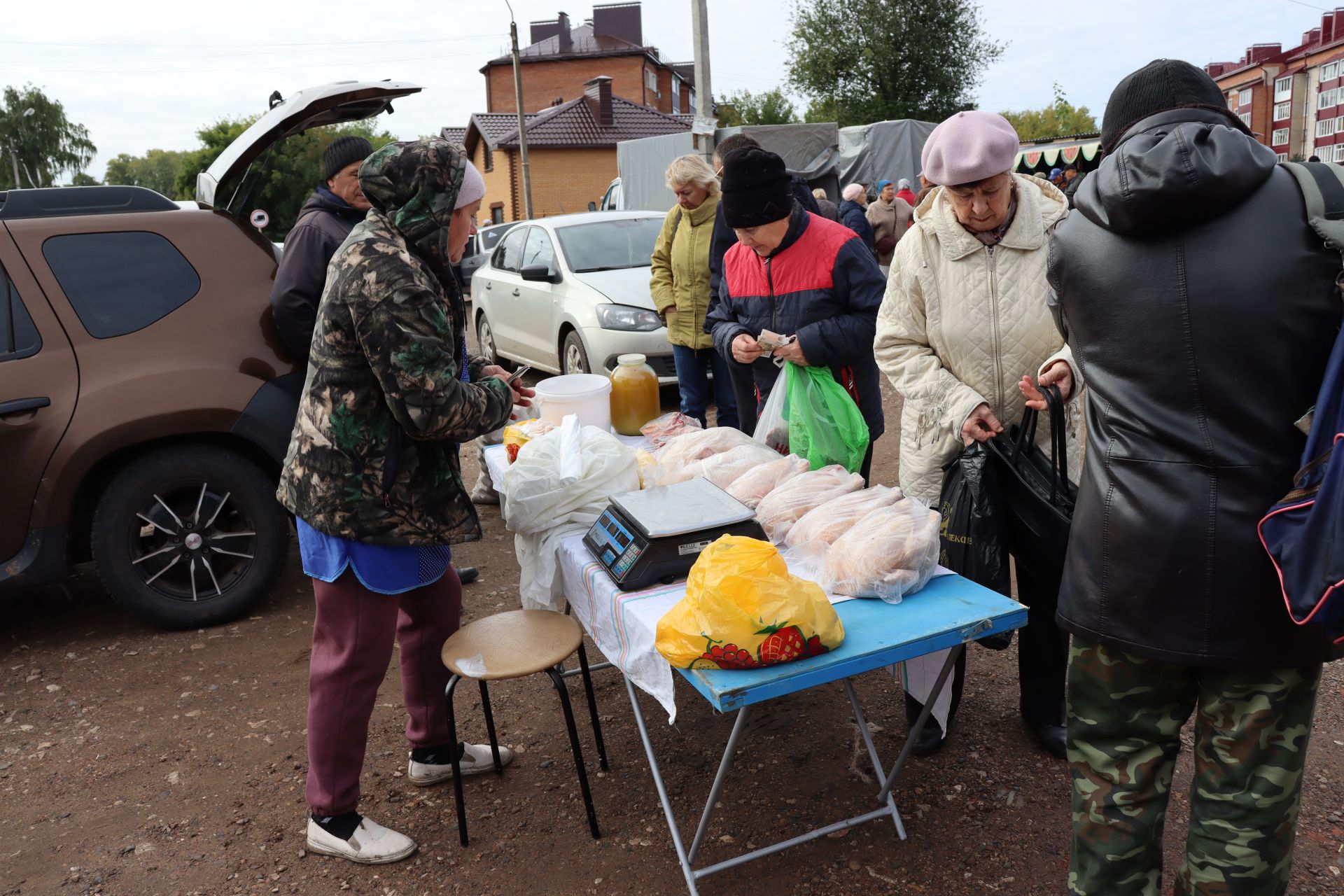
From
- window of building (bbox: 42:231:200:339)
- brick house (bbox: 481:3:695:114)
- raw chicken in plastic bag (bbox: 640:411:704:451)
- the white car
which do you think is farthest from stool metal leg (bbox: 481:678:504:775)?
brick house (bbox: 481:3:695:114)

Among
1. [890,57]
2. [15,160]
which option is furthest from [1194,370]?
[15,160]

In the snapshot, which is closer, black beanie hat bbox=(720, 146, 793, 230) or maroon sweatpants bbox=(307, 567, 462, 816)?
maroon sweatpants bbox=(307, 567, 462, 816)

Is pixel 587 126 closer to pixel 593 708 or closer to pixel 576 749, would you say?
pixel 593 708

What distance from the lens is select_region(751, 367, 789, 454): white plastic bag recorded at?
348 cm

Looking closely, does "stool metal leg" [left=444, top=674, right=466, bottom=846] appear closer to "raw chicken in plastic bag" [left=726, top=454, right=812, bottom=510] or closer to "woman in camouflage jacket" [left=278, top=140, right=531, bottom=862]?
"woman in camouflage jacket" [left=278, top=140, right=531, bottom=862]

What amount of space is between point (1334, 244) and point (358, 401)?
6.80ft

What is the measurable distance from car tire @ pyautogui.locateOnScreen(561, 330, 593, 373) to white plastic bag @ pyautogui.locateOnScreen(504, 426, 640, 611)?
4533 millimetres

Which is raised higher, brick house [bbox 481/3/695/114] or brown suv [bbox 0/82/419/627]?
brick house [bbox 481/3/695/114]

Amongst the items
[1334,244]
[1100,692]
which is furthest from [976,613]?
[1334,244]

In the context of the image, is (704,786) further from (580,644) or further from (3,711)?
(3,711)

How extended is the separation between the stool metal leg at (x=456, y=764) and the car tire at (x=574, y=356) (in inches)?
196

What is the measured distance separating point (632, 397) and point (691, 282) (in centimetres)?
189

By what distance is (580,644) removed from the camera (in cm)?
276

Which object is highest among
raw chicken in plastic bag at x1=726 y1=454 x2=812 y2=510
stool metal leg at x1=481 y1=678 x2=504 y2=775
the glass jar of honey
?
the glass jar of honey
